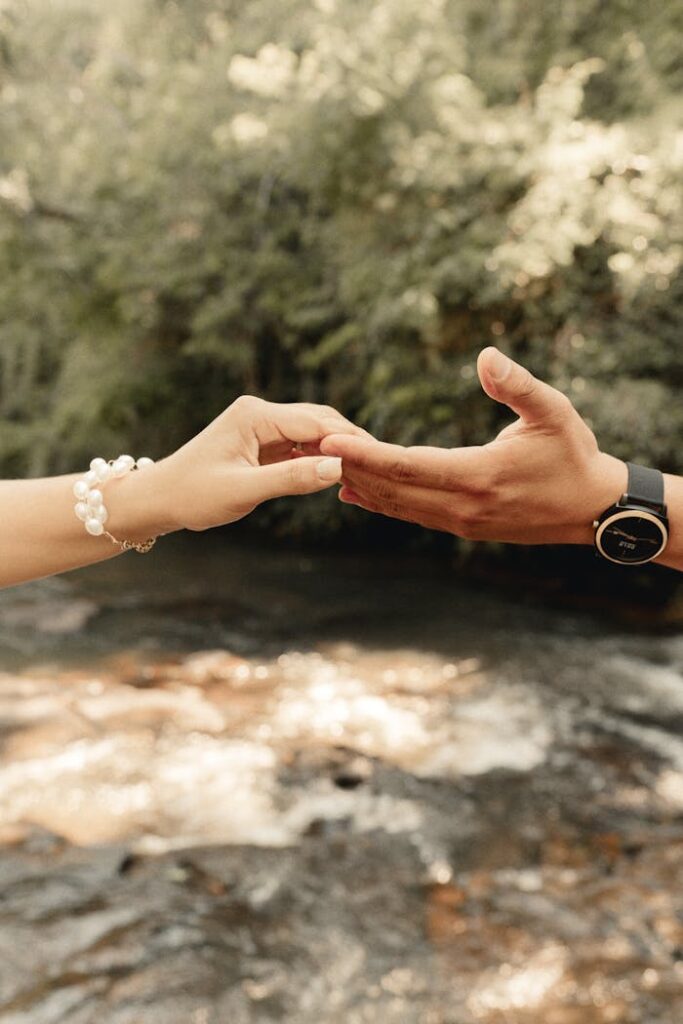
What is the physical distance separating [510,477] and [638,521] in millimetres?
369

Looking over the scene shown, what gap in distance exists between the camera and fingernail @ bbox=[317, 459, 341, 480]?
176 cm

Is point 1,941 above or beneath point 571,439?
beneath

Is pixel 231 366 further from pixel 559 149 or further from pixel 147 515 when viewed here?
pixel 147 515

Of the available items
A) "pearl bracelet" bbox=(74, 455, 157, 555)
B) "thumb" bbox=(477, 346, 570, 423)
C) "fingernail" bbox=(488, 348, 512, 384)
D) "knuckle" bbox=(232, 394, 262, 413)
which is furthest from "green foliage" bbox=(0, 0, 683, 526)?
"pearl bracelet" bbox=(74, 455, 157, 555)

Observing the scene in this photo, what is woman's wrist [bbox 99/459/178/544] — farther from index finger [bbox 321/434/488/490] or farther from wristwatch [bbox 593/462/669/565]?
wristwatch [bbox 593/462/669/565]

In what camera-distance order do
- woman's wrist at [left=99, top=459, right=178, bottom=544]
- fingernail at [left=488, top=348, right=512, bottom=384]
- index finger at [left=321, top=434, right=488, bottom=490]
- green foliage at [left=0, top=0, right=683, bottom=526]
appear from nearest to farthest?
fingernail at [left=488, top=348, right=512, bottom=384] < woman's wrist at [left=99, top=459, right=178, bottom=544] < index finger at [left=321, top=434, right=488, bottom=490] < green foliage at [left=0, top=0, right=683, bottom=526]

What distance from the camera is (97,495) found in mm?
1900

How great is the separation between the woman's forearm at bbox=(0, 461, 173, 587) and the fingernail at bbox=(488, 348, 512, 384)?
32.4 inches

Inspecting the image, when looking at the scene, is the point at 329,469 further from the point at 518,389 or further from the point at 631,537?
the point at 631,537

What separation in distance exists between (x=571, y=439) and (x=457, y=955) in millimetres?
2582

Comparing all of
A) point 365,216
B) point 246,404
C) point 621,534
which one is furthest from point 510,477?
point 365,216

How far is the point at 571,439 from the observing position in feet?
6.66

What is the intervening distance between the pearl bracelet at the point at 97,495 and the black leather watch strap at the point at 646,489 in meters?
1.31

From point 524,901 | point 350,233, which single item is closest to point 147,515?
point 524,901
